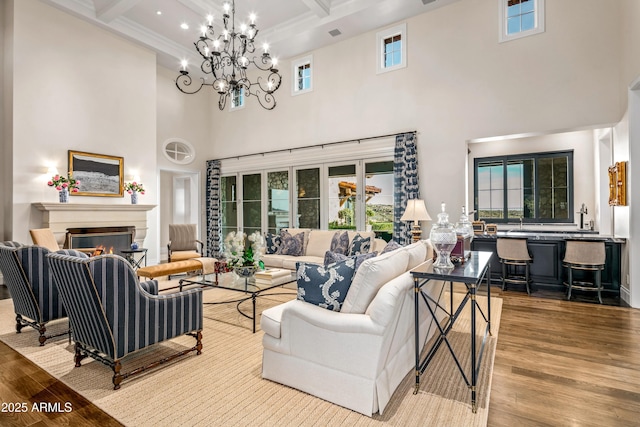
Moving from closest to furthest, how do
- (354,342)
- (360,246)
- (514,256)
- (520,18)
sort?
(354,342), (514,256), (360,246), (520,18)

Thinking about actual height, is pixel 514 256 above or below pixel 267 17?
below

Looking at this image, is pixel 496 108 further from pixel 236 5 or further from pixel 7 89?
pixel 7 89

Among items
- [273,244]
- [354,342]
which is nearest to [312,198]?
[273,244]

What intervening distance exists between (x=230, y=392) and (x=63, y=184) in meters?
5.48

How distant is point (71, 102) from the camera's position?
6035mm

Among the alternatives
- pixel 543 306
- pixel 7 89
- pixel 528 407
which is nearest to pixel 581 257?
pixel 543 306

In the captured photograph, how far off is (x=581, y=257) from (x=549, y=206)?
1998 mm

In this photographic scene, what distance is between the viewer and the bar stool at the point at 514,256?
15.8 feet

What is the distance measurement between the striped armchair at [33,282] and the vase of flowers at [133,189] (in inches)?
149

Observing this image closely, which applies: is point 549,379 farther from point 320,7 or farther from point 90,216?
point 90,216

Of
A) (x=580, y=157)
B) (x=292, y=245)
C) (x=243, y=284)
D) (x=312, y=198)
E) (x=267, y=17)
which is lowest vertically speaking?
(x=243, y=284)

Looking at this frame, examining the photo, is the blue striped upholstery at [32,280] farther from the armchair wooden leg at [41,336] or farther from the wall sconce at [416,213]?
the wall sconce at [416,213]

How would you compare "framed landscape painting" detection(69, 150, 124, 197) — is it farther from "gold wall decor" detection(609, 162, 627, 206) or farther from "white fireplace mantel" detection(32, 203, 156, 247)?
"gold wall decor" detection(609, 162, 627, 206)

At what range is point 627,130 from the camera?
4.11 meters
